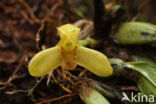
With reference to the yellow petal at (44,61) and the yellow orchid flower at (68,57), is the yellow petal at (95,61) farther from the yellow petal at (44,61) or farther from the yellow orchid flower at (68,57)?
the yellow petal at (44,61)

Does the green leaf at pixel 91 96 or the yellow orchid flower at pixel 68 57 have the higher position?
the yellow orchid flower at pixel 68 57

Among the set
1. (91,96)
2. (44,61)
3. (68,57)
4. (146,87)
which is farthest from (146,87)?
(44,61)

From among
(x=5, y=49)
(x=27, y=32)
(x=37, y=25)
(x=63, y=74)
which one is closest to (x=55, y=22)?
(x=37, y=25)

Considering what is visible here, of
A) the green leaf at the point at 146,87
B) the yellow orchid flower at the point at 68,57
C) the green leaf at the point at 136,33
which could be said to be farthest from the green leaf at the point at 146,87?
the green leaf at the point at 136,33

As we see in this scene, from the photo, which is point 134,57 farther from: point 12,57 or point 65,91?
point 12,57

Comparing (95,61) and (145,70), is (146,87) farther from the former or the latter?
(95,61)

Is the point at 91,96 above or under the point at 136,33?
under

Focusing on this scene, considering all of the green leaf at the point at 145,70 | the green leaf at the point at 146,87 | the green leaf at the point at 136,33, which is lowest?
the green leaf at the point at 146,87

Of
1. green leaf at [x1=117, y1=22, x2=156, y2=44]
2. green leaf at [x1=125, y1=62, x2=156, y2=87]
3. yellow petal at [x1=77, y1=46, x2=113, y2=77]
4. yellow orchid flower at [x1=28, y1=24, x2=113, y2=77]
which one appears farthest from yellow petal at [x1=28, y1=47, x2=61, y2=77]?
green leaf at [x1=117, y1=22, x2=156, y2=44]
